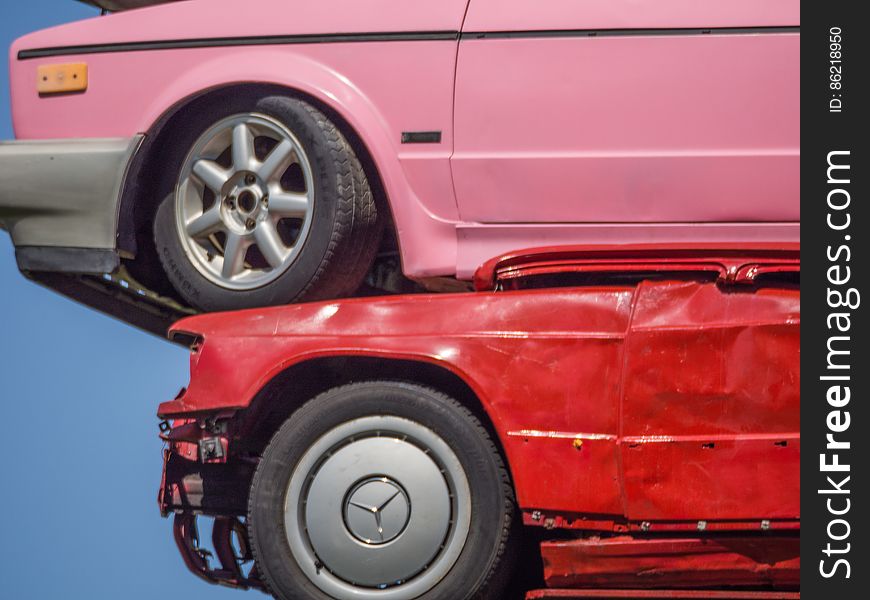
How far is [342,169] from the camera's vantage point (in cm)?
457

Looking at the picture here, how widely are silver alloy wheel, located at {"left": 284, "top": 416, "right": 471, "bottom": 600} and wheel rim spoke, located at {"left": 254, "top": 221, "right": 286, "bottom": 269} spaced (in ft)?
2.68

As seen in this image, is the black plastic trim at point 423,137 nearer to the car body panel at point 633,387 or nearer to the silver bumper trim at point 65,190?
the car body panel at point 633,387

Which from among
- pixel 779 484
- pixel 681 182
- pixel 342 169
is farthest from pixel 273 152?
pixel 779 484

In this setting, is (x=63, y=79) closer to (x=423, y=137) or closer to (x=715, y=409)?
(x=423, y=137)

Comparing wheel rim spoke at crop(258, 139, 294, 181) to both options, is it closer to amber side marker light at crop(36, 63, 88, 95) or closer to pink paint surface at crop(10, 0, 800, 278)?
pink paint surface at crop(10, 0, 800, 278)

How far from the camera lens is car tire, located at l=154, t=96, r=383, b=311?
179 inches

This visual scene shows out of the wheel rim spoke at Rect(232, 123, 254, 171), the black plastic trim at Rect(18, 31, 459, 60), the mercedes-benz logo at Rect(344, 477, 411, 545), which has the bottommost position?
the mercedes-benz logo at Rect(344, 477, 411, 545)

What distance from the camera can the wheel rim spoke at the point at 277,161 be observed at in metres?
4.65

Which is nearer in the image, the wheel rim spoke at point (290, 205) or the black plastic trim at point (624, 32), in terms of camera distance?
the black plastic trim at point (624, 32)

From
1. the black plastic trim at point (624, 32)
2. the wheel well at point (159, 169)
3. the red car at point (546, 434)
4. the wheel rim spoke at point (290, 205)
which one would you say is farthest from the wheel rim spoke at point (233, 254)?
the black plastic trim at point (624, 32)

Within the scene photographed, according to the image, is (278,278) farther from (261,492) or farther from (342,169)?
(261,492)

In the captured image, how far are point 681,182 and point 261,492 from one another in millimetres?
1648

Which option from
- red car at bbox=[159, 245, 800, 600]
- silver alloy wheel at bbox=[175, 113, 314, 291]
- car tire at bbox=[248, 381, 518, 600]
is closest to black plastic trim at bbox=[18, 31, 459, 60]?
silver alloy wheel at bbox=[175, 113, 314, 291]

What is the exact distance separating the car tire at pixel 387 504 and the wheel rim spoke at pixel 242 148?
3.35ft
